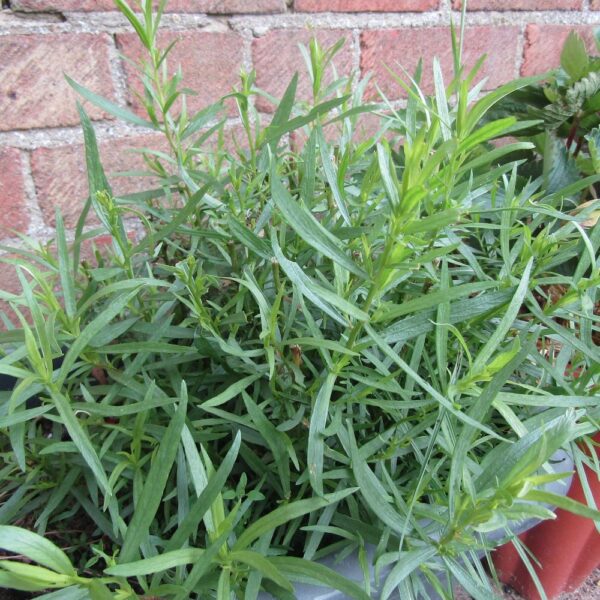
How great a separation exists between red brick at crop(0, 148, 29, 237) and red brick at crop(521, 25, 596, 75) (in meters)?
0.85

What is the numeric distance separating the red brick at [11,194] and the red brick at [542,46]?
2.79 feet

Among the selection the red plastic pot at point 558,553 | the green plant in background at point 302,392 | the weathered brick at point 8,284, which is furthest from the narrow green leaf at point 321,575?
the weathered brick at point 8,284

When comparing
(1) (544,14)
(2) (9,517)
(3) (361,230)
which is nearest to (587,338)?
(3) (361,230)

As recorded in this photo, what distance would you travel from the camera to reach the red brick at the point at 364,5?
75cm

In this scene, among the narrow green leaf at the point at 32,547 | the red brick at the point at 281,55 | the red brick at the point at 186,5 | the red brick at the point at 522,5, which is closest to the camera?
the narrow green leaf at the point at 32,547

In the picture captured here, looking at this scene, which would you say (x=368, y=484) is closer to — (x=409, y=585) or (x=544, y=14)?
(x=409, y=585)

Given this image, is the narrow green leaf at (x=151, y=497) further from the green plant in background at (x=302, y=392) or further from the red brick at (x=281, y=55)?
the red brick at (x=281, y=55)

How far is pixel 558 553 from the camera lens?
675 millimetres

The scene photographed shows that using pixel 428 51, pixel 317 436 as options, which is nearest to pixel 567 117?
pixel 428 51

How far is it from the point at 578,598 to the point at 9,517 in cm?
77

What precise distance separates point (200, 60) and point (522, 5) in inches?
23.4

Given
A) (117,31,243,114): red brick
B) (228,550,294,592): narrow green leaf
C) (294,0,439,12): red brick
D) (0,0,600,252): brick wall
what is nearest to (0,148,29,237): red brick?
(0,0,600,252): brick wall

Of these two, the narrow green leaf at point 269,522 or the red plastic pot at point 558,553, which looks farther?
the red plastic pot at point 558,553

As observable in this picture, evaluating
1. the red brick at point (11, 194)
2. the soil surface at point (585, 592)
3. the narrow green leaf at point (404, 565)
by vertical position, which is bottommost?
the soil surface at point (585, 592)
